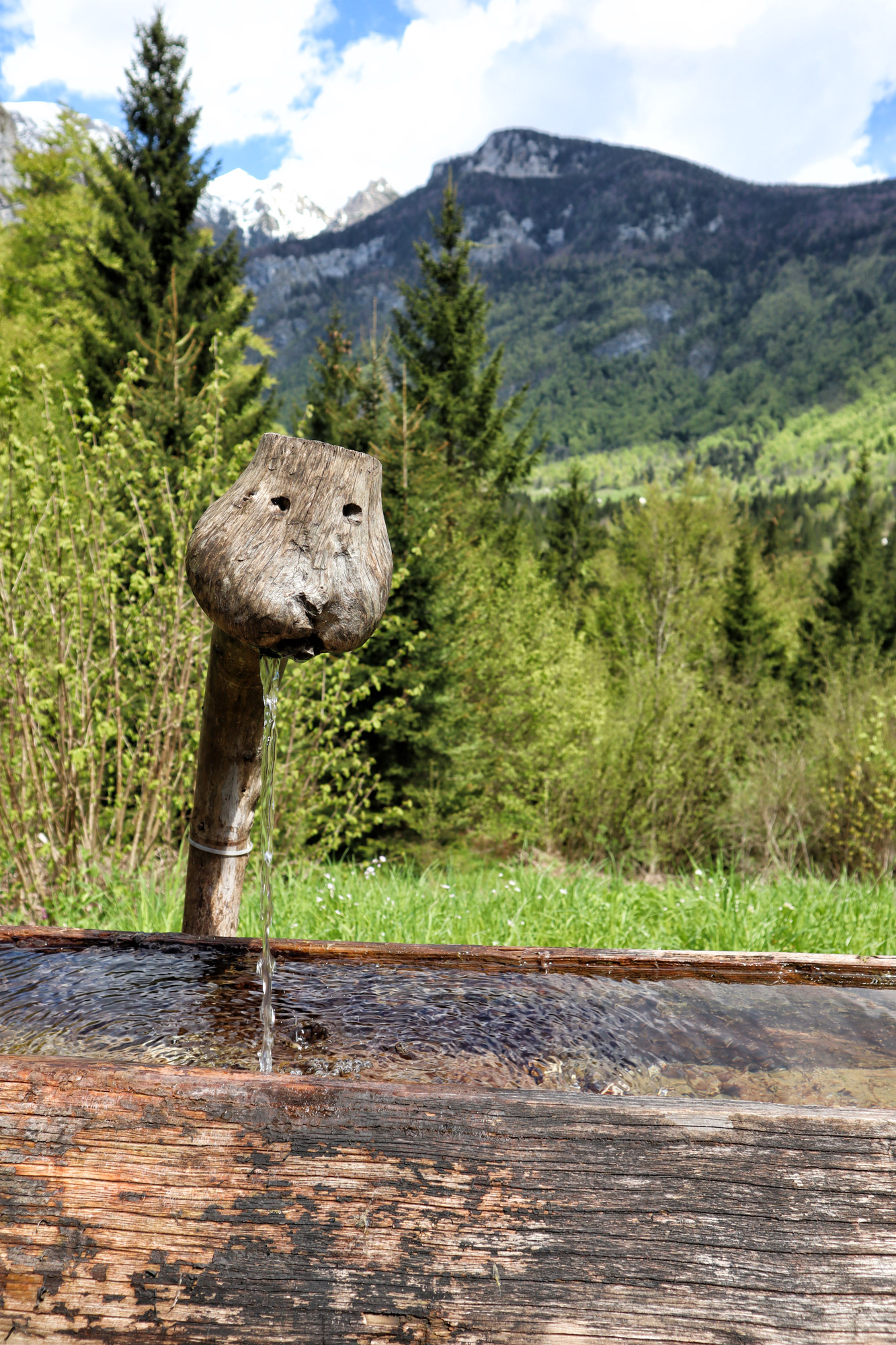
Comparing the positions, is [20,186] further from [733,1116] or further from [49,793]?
[733,1116]

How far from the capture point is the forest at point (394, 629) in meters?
3.74

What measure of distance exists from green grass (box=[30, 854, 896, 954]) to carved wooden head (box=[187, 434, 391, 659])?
217cm

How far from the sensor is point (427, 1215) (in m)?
0.82

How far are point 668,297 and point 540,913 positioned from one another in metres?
190

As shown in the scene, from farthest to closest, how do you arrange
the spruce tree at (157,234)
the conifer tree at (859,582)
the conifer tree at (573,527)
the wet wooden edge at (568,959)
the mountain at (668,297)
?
the mountain at (668,297) < the conifer tree at (573,527) < the conifer tree at (859,582) < the spruce tree at (157,234) < the wet wooden edge at (568,959)

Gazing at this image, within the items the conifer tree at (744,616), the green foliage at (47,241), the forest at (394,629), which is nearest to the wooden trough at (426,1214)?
the forest at (394,629)

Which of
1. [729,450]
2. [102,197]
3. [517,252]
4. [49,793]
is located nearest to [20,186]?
[102,197]

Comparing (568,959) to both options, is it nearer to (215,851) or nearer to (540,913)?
(215,851)

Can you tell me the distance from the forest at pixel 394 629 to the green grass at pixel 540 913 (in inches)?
1.6

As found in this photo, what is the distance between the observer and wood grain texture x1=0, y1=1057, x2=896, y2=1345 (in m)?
0.78

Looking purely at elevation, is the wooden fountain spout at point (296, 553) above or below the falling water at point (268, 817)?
above

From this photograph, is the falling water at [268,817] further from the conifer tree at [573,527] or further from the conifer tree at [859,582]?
the conifer tree at [573,527]

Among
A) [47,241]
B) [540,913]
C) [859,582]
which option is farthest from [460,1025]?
[859,582]

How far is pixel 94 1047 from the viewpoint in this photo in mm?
1423
